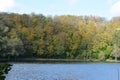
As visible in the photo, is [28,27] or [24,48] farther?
[28,27]

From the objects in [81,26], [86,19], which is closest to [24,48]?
[81,26]

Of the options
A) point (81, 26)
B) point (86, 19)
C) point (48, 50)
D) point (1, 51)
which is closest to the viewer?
point (1, 51)

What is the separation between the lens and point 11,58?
232 ft

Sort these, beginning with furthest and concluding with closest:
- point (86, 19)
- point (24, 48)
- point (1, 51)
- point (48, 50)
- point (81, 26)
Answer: point (86, 19) < point (81, 26) < point (48, 50) < point (24, 48) < point (1, 51)

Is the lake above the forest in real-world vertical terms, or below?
below

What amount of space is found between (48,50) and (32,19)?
7792 mm

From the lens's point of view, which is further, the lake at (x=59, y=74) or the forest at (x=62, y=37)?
the forest at (x=62, y=37)

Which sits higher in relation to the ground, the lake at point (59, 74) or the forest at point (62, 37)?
the forest at point (62, 37)

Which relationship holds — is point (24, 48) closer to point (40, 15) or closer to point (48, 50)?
point (48, 50)

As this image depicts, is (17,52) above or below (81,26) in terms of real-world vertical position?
below

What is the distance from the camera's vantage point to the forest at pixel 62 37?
79.0 metres

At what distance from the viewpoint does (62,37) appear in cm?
8306

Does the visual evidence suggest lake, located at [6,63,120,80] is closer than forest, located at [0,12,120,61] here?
Yes

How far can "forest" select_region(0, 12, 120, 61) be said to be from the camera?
7900cm
